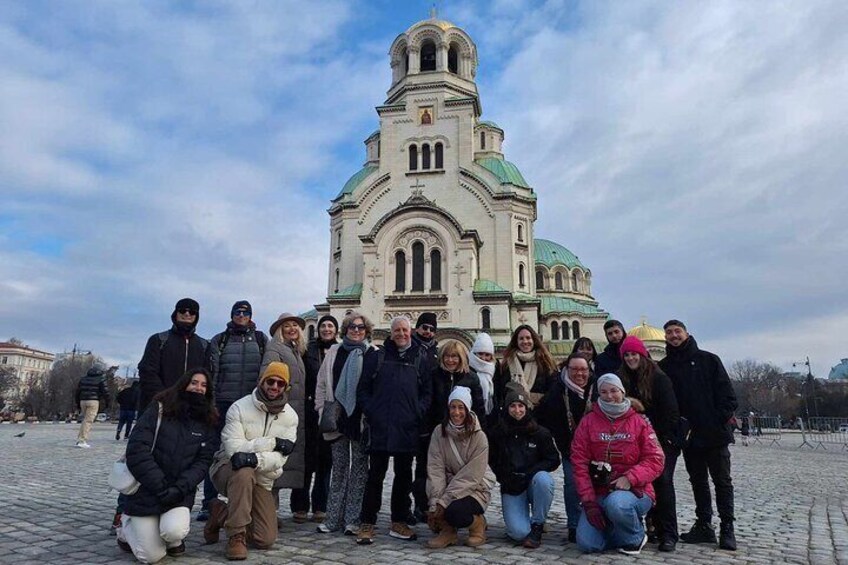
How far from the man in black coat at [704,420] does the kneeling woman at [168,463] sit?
496 cm

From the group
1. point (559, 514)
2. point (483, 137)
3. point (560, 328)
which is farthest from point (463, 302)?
point (559, 514)

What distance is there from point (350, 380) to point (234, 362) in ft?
4.83

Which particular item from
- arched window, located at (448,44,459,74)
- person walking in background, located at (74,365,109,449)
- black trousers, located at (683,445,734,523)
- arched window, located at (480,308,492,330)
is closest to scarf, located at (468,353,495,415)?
black trousers, located at (683,445,734,523)

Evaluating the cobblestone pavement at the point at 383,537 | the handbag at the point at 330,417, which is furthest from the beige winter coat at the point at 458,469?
the handbag at the point at 330,417

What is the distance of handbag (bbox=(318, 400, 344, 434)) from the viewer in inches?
249

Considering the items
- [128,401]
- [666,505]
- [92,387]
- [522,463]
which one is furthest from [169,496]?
[128,401]

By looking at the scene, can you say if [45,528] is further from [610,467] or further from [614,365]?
[614,365]

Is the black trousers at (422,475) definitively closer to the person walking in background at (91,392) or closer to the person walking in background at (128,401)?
the person walking in background at (91,392)

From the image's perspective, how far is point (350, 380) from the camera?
646cm

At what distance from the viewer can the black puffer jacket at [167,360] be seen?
6.27m

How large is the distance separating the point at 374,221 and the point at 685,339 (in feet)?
109

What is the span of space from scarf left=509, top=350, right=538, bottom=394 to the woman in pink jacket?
108 cm

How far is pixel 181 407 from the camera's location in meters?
5.47

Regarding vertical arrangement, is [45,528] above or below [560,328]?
below
